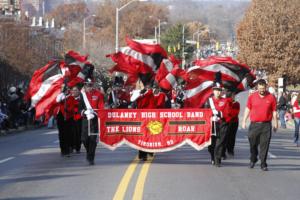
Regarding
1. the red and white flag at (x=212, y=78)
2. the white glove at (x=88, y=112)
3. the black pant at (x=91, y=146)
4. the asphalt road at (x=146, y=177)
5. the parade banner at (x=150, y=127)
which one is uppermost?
the red and white flag at (x=212, y=78)

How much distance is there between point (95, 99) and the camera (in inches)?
649

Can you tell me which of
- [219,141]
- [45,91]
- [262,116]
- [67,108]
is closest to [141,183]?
[219,141]

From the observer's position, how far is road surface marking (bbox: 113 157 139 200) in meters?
11.8

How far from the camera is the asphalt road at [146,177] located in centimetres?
1209

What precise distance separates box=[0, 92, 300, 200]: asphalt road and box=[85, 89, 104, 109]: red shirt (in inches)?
47.4

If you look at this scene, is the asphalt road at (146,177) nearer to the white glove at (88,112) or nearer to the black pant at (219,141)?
the black pant at (219,141)

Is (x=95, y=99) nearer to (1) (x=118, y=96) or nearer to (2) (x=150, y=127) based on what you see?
(2) (x=150, y=127)

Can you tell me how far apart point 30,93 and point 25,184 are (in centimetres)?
→ 574

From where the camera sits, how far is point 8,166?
16.4 m

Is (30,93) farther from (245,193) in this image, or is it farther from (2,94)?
(2,94)

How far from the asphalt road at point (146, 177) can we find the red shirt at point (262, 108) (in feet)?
3.36

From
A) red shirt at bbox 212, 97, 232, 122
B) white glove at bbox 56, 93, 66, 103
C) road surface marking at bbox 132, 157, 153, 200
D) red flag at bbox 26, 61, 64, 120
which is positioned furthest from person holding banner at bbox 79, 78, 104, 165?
red shirt at bbox 212, 97, 232, 122

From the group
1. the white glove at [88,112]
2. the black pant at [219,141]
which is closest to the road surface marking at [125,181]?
the white glove at [88,112]

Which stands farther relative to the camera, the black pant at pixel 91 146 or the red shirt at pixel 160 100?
the red shirt at pixel 160 100
